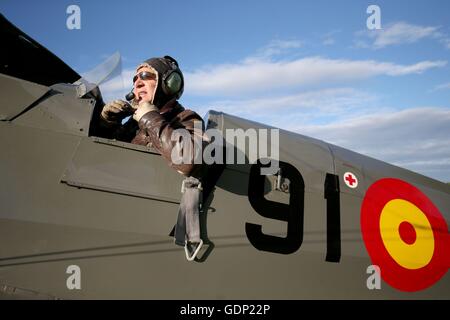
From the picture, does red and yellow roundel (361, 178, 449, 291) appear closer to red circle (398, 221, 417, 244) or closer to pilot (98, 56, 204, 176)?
red circle (398, 221, 417, 244)

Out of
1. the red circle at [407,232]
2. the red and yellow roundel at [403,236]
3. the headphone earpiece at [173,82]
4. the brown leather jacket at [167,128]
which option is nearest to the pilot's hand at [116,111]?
the brown leather jacket at [167,128]

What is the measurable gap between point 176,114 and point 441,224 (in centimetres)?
223

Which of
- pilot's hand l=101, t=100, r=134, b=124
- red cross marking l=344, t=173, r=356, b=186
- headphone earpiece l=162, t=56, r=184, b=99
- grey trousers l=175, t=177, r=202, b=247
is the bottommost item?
grey trousers l=175, t=177, r=202, b=247

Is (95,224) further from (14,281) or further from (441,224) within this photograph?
(441,224)

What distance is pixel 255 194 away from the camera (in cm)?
245

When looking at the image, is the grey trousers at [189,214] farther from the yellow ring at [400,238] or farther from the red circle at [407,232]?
the red circle at [407,232]

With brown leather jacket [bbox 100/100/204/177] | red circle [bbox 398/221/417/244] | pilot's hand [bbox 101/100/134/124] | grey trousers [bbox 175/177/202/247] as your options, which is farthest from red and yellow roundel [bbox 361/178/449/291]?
pilot's hand [bbox 101/100/134/124]

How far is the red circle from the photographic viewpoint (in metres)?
2.84

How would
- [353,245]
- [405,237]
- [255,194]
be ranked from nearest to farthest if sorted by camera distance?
[255,194], [353,245], [405,237]

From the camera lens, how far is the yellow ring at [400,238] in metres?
2.78

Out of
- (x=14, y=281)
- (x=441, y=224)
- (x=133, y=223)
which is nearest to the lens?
(x=14, y=281)

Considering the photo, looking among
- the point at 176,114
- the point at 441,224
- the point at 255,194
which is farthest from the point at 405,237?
the point at 176,114

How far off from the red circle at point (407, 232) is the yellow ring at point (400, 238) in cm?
2
